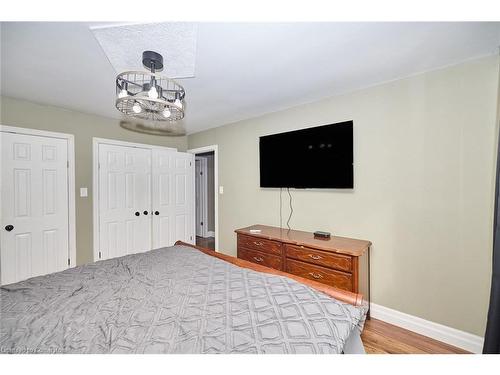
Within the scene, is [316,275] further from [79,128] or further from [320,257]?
[79,128]

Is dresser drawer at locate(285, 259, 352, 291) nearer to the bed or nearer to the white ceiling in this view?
the bed

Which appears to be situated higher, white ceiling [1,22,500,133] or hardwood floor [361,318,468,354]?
white ceiling [1,22,500,133]

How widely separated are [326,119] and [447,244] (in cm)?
161

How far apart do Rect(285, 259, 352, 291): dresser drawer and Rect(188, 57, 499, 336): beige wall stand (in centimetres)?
49

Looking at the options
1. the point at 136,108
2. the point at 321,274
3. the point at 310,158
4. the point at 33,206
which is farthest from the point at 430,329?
the point at 33,206

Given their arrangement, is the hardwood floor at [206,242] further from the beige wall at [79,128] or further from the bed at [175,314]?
the bed at [175,314]

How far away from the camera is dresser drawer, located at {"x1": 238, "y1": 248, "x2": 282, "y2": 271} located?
7.82ft

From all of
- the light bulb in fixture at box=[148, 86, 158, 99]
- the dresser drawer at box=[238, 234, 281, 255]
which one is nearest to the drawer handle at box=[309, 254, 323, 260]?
the dresser drawer at box=[238, 234, 281, 255]

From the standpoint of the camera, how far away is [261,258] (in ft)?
8.25

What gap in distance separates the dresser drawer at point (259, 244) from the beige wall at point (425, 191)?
0.56 metres

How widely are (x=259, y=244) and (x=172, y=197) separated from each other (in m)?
2.04

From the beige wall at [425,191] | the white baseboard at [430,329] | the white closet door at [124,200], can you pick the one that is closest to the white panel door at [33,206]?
the white closet door at [124,200]

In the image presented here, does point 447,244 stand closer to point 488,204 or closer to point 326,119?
point 488,204

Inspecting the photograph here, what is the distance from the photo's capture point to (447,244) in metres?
1.82
